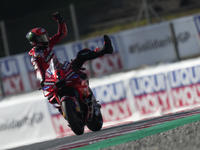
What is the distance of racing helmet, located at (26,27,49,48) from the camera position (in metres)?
6.16

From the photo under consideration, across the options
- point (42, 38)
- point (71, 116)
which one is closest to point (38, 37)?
point (42, 38)

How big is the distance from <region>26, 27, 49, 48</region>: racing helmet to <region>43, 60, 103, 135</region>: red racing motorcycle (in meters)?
0.47

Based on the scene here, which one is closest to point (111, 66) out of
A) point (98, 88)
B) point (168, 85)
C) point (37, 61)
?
point (98, 88)

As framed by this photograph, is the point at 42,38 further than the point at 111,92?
No

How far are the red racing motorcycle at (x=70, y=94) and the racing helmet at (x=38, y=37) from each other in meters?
0.47

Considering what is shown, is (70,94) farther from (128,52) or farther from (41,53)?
(128,52)

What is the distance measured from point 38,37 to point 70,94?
42.0 inches

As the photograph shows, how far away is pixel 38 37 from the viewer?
20.3 feet

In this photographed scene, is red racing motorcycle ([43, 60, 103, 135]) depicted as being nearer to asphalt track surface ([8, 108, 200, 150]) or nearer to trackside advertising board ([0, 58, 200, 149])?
asphalt track surface ([8, 108, 200, 150])

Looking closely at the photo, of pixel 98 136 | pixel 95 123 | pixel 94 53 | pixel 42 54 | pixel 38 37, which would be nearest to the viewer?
pixel 94 53

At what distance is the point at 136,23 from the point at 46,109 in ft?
13.9

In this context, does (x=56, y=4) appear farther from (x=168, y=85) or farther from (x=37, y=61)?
(x=37, y=61)

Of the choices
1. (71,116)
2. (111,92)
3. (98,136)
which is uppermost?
(71,116)

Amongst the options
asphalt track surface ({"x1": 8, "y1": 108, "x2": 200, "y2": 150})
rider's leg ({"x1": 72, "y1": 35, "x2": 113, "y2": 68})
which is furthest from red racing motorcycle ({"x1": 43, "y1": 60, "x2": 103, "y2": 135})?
asphalt track surface ({"x1": 8, "y1": 108, "x2": 200, "y2": 150})
